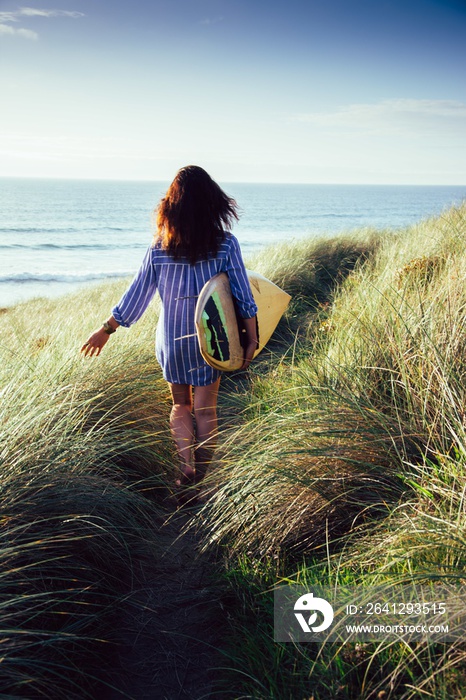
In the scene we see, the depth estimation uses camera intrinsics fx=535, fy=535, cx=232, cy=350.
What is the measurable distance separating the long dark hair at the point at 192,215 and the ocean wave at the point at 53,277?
18.9m

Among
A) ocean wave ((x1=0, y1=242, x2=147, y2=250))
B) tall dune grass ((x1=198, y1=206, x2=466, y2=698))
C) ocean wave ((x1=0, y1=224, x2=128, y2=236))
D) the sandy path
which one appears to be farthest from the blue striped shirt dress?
ocean wave ((x1=0, y1=224, x2=128, y2=236))

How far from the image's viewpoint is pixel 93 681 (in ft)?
7.01

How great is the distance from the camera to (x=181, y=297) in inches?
131

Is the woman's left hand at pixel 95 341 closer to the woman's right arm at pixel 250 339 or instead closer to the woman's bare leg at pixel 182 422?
the woman's bare leg at pixel 182 422

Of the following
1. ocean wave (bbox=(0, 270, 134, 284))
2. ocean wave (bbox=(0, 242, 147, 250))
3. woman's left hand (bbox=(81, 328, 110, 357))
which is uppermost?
woman's left hand (bbox=(81, 328, 110, 357))

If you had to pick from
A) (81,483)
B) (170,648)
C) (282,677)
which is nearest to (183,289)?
(81,483)

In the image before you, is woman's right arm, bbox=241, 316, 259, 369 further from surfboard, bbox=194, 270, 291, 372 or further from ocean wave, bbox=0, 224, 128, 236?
ocean wave, bbox=0, 224, 128, 236

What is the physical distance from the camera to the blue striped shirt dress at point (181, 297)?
3.32 metres

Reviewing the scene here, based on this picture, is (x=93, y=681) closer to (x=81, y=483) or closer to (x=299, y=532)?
(x=81, y=483)

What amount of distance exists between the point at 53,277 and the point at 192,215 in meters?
20.1

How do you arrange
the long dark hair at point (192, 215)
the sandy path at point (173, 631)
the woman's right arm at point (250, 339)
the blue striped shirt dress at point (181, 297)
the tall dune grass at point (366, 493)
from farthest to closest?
the woman's right arm at point (250, 339) → the blue striped shirt dress at point (181, 297) → the long dark hair at point (192, 215) → the sandy path at point (173, 631) → the tall dune grass at point (366, 493)

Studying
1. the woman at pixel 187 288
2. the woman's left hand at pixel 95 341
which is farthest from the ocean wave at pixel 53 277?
the woman at pixel 187 288

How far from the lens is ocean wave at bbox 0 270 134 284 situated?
21062 millimetres

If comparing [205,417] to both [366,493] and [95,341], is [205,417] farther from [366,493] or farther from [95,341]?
[366,493]
